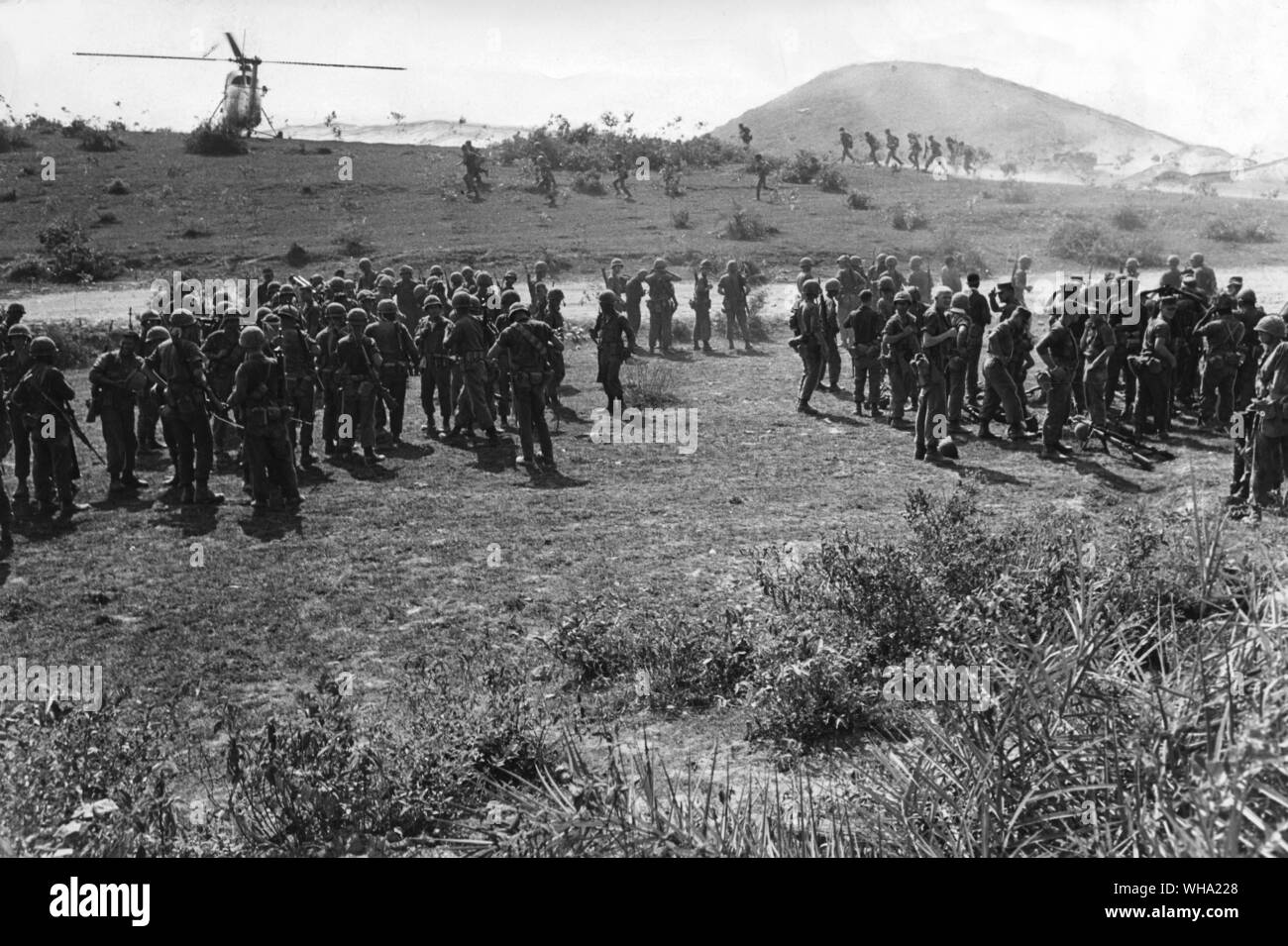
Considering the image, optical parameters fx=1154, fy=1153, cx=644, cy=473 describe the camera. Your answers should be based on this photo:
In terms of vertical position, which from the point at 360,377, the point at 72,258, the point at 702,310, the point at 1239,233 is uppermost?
the point at 1239,233

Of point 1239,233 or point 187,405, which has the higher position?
point 1239,233

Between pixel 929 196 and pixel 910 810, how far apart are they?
4182 centimetres

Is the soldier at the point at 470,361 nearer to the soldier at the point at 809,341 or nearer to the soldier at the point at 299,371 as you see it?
the soldier at the point at 299,371

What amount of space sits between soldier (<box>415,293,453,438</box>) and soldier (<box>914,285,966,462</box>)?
246 inches

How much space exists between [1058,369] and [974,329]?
62.6 inches

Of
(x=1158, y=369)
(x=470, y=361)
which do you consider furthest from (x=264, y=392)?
(x=1158, y=369)

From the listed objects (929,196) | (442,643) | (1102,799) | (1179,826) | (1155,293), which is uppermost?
(929,196)

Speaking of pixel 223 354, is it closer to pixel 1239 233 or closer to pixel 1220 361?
pixel 1220 361

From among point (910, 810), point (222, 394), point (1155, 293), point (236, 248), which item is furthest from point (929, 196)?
point (910, 810)

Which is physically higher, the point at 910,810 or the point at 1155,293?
the point at 1155,293

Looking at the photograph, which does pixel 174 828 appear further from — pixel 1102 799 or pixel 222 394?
pixel 222 394

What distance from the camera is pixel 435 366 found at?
15.8 m

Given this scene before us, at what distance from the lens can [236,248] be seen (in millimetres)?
35031
